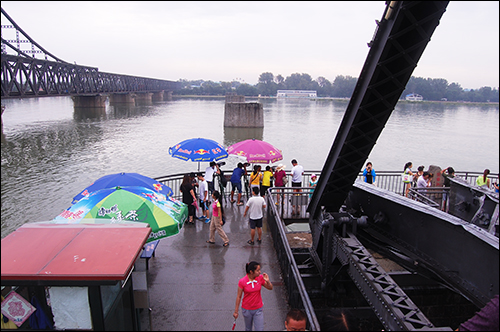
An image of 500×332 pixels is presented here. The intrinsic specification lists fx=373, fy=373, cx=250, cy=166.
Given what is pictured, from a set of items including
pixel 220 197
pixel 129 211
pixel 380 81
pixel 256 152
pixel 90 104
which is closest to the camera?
pixel 380 81

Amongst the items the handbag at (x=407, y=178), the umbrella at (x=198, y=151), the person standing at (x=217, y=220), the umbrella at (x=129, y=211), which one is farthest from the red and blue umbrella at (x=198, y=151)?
the handbag at (x=407, y=178)

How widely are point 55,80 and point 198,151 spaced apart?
300 feet

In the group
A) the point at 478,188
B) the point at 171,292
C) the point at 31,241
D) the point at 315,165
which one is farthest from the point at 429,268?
the point at 315,165

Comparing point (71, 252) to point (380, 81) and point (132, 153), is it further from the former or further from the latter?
point (132, 153)

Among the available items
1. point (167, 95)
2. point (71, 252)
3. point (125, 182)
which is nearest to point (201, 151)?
point (125, 182)

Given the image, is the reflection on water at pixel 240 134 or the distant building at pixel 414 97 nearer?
the reflection on water at pixel 240 134

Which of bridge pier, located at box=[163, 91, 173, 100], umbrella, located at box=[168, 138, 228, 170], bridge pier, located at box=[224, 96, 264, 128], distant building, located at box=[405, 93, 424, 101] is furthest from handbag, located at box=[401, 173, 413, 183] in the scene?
bridge pier, located at box=[163, 91, 173, 100]

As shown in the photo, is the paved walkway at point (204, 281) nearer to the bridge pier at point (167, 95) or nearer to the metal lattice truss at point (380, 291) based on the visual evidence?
the metal lattice truss at point (380, 291)

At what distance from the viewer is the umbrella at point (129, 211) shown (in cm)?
662

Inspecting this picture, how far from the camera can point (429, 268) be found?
670cm

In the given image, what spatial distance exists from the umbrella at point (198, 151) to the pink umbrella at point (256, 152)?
66cm

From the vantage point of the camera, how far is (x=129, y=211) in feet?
22.1

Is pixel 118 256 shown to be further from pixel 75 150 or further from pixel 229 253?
pixel 75 150

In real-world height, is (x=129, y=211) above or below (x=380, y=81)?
below
